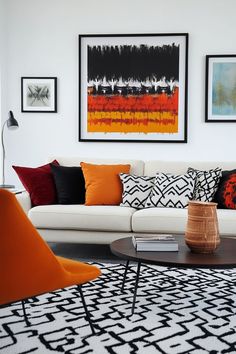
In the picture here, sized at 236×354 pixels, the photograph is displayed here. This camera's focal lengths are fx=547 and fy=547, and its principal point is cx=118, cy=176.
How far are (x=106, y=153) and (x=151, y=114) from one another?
0.63m

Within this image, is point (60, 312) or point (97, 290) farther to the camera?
point (97, 290)

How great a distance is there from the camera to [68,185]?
4.79 m

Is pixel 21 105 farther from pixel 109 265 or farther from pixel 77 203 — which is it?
pixel 109 265

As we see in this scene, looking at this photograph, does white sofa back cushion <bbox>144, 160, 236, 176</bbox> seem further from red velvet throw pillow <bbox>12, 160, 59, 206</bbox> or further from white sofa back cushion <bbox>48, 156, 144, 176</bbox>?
red velvet throw pillow <bbox>12, 160, 59, 206</bbox>

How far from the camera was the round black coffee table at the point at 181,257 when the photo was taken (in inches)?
114

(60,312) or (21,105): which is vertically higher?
(21,105)

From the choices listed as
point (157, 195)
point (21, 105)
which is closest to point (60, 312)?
point (157, 195)

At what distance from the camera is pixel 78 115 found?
5.86 m

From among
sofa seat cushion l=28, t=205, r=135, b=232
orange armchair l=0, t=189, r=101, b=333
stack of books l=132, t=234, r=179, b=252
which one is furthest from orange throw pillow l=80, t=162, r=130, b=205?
orange armchair l=0, t=189, r=101, b=333

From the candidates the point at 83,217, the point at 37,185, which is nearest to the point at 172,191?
the point at 83,217

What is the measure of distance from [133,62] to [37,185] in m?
1.82

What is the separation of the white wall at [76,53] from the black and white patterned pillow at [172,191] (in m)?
1.11

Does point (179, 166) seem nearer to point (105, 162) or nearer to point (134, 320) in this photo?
point (105, 162)

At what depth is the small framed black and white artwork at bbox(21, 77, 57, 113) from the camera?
232 inches
